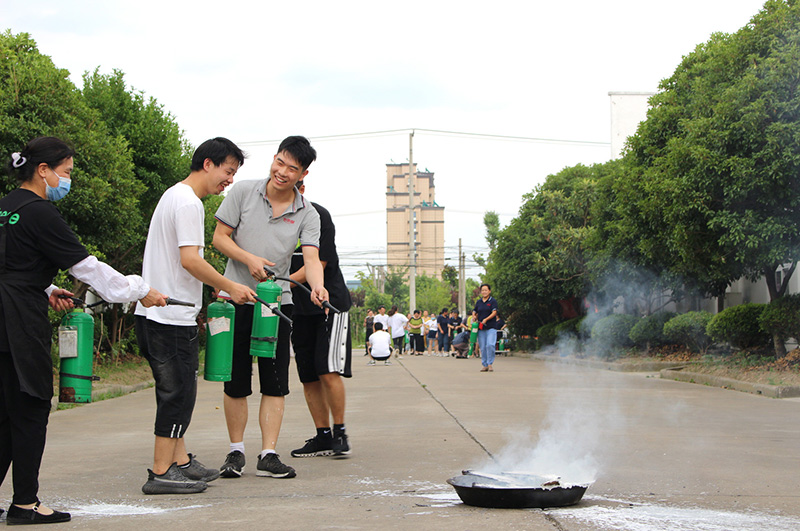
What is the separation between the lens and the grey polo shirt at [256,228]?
5.45 m

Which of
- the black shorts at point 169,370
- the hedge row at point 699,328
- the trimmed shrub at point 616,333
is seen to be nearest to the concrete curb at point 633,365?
the hedge row at point 699,328

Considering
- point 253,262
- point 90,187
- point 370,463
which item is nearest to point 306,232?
point 253,262

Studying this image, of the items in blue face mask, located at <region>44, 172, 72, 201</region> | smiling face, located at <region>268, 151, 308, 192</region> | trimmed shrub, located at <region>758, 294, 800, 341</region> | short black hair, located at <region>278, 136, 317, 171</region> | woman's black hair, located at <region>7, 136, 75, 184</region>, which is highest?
short black hair, located at <region>278, 136, 317, 171</region>

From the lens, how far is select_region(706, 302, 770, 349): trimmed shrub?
50.3 feet

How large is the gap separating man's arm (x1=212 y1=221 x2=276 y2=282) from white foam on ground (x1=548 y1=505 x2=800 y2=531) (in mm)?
2219

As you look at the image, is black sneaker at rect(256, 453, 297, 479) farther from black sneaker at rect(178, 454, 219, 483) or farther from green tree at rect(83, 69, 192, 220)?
green tree at rect(83, 69, 192, 220)

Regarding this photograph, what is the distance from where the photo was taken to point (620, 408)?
9.78 metres

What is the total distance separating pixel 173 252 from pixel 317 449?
2.06 m

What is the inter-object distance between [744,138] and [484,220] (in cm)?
3885

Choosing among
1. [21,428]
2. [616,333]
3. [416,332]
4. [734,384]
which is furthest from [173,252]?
[416,332]

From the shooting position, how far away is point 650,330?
20.8 metres

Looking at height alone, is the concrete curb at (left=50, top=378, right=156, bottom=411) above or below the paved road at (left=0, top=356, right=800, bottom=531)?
below

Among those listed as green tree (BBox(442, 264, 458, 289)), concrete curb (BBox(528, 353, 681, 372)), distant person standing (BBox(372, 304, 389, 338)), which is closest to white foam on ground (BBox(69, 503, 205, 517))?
concrete curb (BBox(528, 353, 681, 372))

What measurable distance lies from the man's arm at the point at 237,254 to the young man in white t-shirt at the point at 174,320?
10.3 inches
